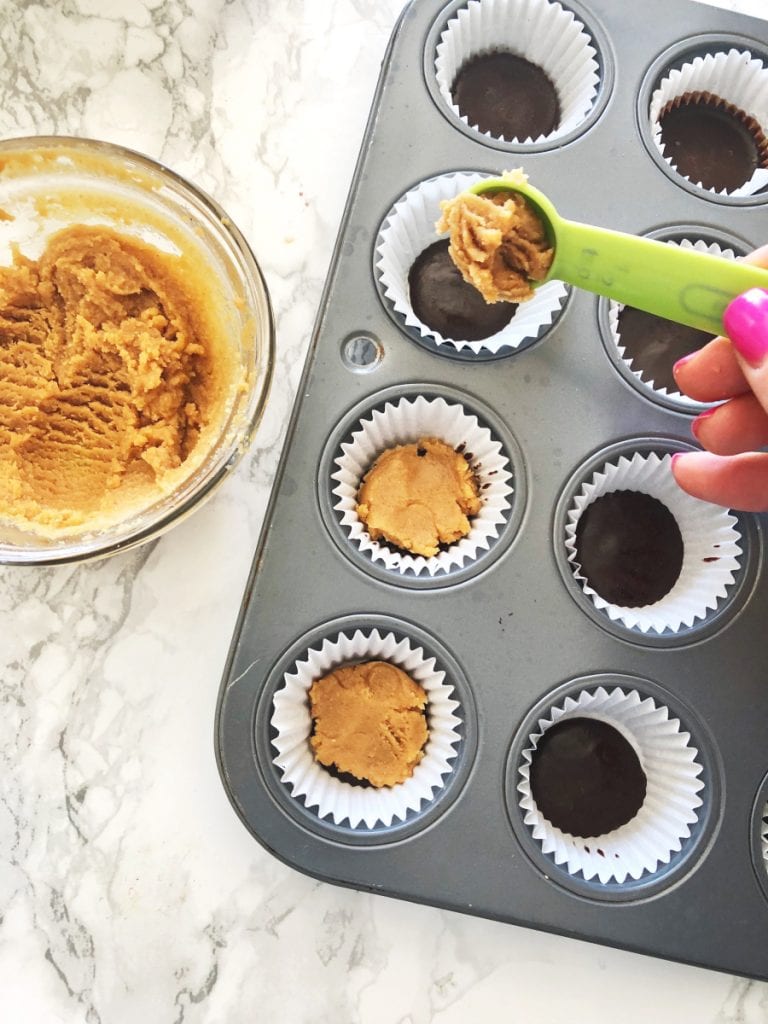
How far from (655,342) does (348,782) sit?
958 millimetres

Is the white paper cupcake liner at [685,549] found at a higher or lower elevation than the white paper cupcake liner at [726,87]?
lower

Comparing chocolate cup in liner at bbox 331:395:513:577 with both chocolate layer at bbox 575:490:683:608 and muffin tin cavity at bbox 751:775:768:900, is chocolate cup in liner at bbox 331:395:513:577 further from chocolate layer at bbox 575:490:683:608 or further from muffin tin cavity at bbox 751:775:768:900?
muffin tin cavity at bbox 751:775:768:900

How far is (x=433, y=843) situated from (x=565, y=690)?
33 centimetres

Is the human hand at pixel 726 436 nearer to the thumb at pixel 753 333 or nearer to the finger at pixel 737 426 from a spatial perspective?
the finger at pixel 737 426

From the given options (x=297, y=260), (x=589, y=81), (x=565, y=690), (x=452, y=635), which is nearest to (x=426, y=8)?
(x=589, y=81)

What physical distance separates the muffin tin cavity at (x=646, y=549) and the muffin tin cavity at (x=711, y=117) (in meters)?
0.52

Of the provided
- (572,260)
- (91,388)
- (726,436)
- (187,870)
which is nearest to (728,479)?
(726,436)

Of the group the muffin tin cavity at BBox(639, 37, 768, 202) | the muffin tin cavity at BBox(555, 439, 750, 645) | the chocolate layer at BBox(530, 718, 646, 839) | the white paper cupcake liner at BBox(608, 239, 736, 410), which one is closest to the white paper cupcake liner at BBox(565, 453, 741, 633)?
the muffin tin cavity at BBox(555, 439, 750, 645)

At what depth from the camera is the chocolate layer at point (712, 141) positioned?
1.54 metres

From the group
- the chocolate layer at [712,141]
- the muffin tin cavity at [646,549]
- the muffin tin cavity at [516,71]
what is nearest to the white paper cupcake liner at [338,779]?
the muffin tin cavity at [646,549]

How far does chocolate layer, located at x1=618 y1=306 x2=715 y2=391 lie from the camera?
1.47m

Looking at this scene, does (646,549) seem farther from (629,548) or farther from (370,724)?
(370,724)

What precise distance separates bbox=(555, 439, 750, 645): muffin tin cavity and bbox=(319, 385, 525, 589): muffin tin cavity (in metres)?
0.10

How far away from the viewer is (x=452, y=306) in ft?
4.77
